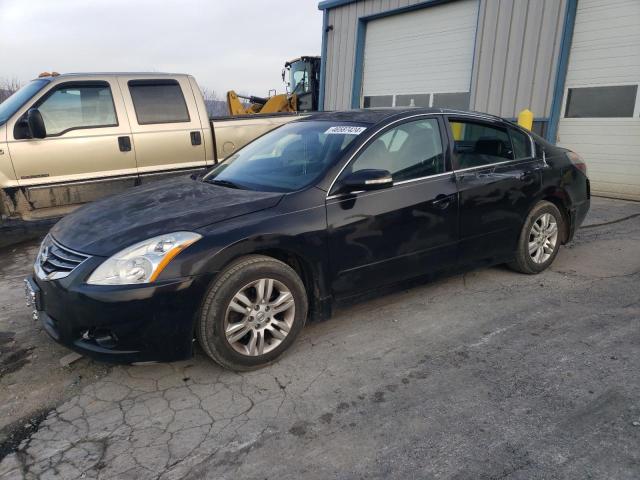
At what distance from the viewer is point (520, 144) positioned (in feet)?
14.3

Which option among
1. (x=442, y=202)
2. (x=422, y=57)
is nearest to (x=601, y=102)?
(x=422, y=57)

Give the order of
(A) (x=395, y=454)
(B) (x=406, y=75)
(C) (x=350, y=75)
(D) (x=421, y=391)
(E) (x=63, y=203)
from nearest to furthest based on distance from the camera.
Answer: (A) (x=395, y=454) → (D) (x=421, y=391) → (E) (x=63, y=203) → (B) (x=406, y=75) → (C) (x=350, y=75)

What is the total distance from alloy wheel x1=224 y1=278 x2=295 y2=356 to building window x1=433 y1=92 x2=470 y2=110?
9102 mm

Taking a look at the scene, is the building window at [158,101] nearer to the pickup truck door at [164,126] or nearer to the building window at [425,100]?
the pickup truck door at [164,126]

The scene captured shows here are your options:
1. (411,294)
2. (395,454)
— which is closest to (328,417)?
(395,454)

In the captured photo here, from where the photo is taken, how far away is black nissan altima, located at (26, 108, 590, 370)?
102 inches

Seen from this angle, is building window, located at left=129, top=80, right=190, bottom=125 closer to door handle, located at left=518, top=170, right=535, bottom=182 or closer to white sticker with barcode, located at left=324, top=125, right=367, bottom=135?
white sticker with barcode, located at left=324, top=125, right=367, bottom=135

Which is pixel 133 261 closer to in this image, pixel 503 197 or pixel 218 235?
pixel 218 235

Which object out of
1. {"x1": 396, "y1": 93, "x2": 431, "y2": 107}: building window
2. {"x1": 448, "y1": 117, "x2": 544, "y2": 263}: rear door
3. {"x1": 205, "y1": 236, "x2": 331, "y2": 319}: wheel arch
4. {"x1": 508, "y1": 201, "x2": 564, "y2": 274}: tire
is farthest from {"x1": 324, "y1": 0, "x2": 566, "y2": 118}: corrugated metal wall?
{"x1": 205, "y1": 236, "x2": 331, "y2": 319}: wheel arch

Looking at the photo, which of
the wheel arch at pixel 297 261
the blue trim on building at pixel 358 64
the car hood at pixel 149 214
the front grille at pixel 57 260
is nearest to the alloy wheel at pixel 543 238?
the wheel arch at pixel 297 261

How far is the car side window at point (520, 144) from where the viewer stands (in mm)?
4309

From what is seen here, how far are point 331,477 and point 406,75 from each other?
11.7 meters

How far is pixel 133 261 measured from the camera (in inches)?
101

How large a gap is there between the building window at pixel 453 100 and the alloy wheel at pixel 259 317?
9102mm
